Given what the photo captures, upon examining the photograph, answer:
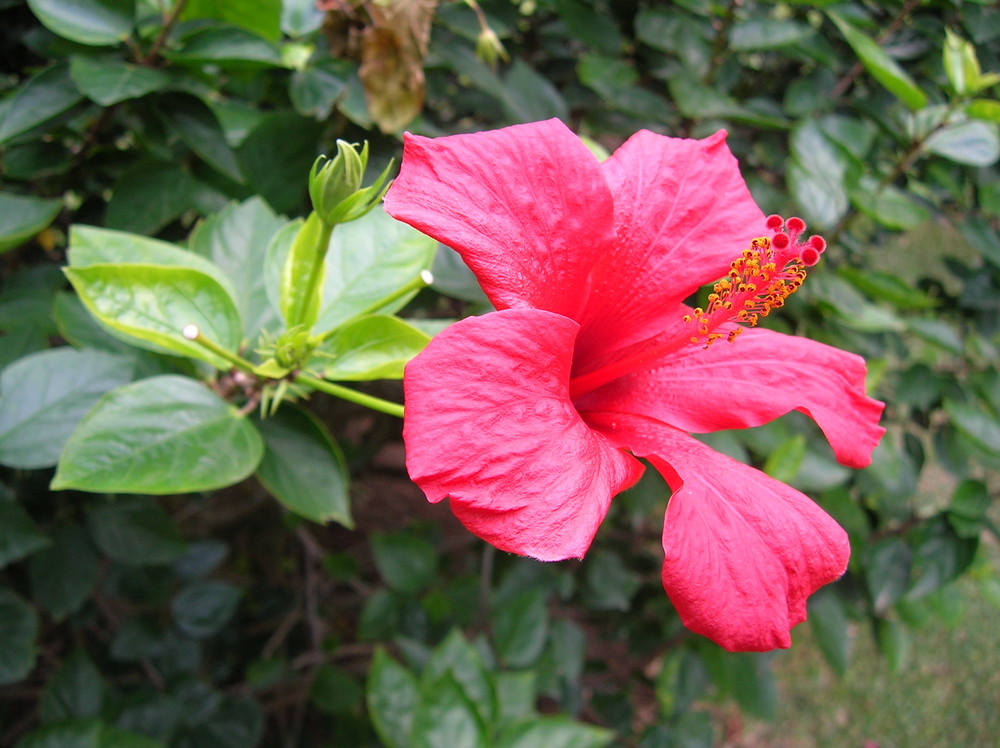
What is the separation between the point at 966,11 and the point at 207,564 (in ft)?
7.69

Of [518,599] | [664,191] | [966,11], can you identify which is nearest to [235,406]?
[664,191]

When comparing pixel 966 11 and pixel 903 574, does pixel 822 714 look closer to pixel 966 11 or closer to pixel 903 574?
pixel 903 574

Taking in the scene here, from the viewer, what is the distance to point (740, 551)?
726 mm

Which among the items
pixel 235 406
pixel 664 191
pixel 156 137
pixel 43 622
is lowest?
pixel 43 622

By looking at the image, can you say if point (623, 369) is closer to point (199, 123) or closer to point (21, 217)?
point (199, 123)

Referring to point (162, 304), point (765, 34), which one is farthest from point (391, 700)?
point (765, 34)

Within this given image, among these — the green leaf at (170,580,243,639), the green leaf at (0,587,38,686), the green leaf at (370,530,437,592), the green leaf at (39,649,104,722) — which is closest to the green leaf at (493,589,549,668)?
the green leaf at (370,530,437,592)

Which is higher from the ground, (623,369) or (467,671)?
(623,369)

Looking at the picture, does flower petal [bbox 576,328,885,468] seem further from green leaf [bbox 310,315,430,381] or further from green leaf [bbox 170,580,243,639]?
green leaf [bbox 170,580,243,639]

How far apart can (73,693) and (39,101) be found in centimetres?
118

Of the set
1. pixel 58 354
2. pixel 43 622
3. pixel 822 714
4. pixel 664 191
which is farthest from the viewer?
pixel 822 714

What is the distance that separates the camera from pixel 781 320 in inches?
69.5

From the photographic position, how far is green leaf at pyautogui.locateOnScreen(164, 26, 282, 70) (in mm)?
1142

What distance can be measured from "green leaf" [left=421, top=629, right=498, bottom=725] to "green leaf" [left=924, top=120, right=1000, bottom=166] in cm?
146
